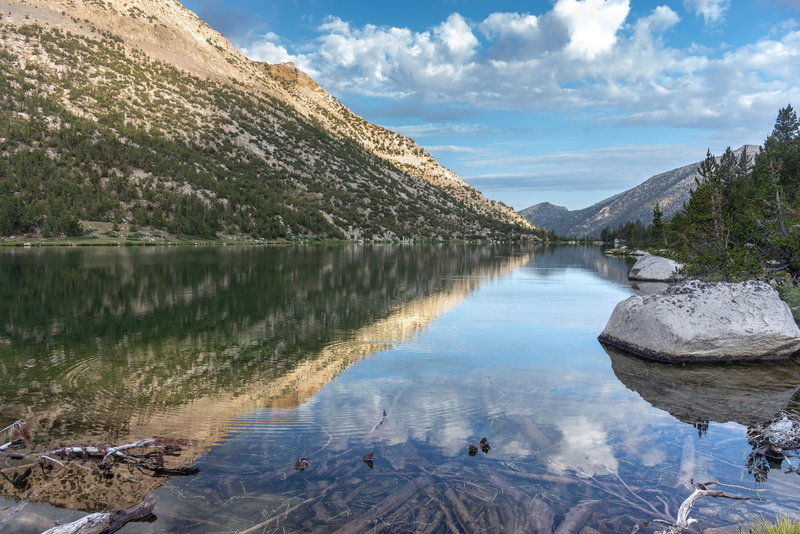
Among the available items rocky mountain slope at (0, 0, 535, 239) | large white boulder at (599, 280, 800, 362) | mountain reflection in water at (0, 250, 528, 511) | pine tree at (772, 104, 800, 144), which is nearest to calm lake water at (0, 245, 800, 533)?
mountain reflection in water at (0, 250, 528, 511)

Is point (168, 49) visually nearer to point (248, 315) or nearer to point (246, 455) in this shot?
point (248, 315)

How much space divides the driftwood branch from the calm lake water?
0.37 feet

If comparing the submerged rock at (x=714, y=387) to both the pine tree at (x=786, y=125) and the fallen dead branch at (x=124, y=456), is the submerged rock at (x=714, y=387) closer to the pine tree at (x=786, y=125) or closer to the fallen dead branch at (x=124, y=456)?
the fallen dead branch at (x=124, y=456)

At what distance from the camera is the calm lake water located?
240 inches

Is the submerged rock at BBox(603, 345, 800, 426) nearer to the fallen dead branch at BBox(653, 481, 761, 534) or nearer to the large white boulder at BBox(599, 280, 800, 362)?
the large white boulder at BBox(599, 280, 800, 362)

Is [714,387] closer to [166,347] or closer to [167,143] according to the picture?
[166,347]

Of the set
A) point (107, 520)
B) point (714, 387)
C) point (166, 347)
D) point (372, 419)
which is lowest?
point (714, 387)

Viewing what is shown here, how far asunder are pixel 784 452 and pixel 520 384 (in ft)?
16.4

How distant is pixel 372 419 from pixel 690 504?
203 inches

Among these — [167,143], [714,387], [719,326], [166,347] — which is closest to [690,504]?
[714,387]

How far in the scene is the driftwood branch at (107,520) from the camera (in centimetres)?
514

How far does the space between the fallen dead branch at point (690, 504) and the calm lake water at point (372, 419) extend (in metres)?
0.13

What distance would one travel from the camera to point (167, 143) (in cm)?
8806

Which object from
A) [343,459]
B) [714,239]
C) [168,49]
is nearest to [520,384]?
[343,459]
